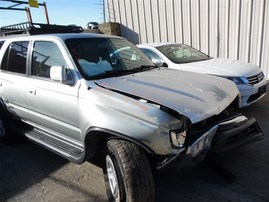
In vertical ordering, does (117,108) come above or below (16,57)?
below

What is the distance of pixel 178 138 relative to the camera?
7.79 feet

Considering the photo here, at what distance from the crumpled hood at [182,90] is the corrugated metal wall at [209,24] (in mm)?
5564

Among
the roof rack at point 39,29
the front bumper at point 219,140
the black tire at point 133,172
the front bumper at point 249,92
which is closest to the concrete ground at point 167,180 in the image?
the front bumper at point 219,140

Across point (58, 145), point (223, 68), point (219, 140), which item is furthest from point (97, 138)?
point (223, 68)

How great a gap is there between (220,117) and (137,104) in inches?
39.7

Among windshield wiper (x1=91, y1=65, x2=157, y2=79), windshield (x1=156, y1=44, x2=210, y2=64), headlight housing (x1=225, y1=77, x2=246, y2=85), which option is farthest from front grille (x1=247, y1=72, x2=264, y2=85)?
windshield wiper (x1=91, y1=65, x2=157, y2=79)

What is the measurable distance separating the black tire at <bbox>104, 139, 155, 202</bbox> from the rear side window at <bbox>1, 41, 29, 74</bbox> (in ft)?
7.00

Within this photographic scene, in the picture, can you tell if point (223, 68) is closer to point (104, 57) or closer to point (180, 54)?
point (180, 54)

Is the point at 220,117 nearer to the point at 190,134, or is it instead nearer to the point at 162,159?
the point at 190,134

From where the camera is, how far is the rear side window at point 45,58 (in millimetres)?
3304

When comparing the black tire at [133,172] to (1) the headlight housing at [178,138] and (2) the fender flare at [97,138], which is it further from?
(1) the headlight housing at [178,138]

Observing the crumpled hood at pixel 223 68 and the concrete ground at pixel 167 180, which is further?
the crumpled hood at pixel 223 68

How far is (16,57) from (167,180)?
9.16ft

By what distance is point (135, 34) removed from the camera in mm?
10820
